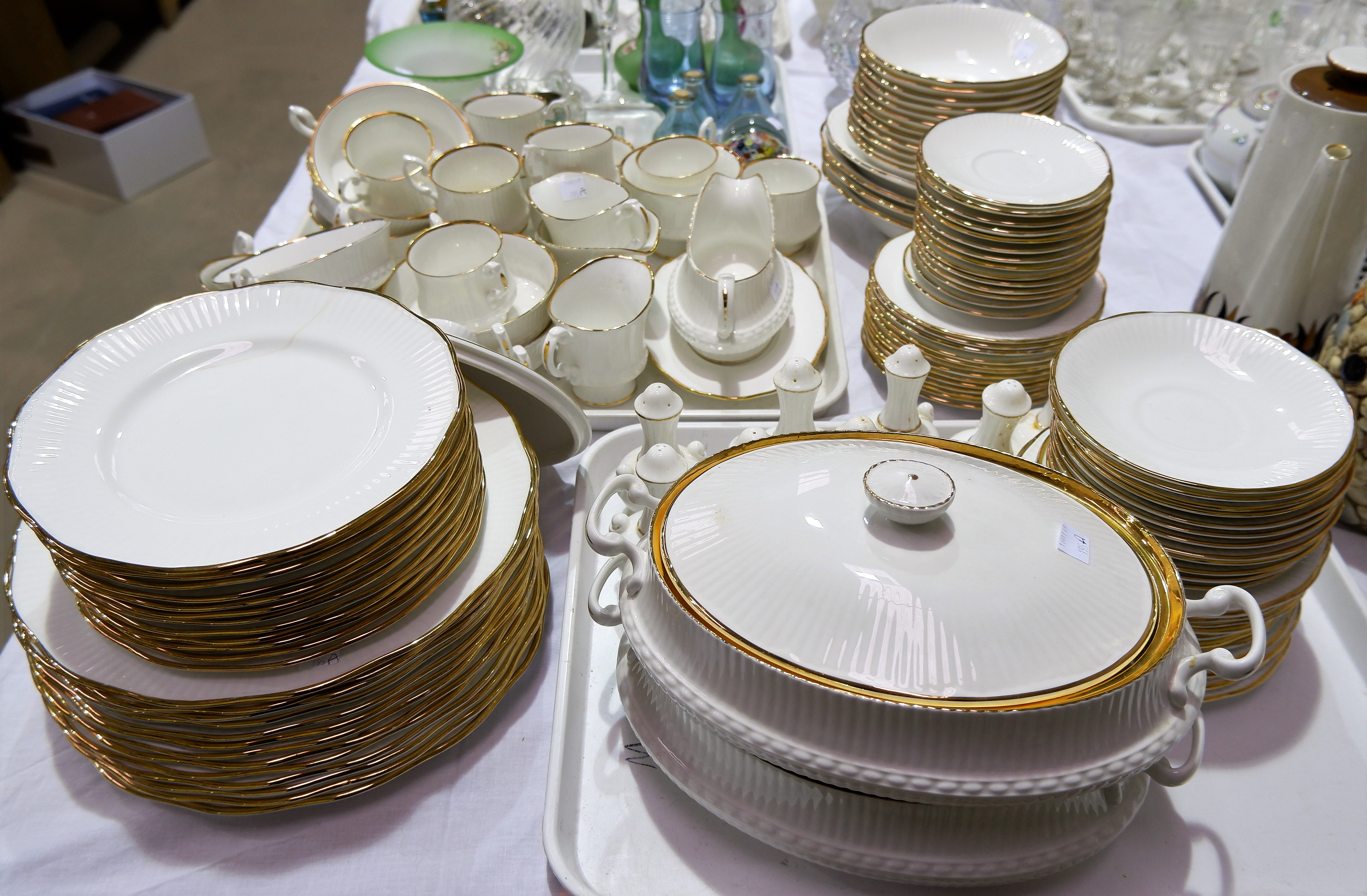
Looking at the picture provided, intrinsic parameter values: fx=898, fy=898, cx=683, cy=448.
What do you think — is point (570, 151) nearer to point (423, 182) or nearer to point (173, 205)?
point (423, 182)

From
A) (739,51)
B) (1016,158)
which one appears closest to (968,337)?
(1016,158)

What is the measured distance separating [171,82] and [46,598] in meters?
3.00

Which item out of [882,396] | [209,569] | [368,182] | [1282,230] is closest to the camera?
[209,569]

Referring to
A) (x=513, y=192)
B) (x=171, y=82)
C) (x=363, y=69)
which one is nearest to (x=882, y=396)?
(x=513, y=192)

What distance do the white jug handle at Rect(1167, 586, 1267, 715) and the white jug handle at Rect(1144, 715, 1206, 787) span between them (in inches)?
1.7

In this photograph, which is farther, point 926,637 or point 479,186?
point 479,186

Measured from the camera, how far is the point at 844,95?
157 centimetres

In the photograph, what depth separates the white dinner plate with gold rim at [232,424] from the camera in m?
0.57

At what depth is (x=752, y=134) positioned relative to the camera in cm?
127

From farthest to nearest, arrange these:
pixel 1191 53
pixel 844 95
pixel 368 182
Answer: pixel 844 95
pixel 1191 53
pixel 368 182

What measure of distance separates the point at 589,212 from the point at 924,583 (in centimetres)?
77

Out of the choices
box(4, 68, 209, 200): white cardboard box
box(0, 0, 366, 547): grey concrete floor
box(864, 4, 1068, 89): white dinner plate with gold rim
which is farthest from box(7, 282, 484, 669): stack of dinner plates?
box(4, 68, 209, 200): white cardboard box

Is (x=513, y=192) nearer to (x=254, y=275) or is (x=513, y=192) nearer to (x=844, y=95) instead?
(x=254, y=275)

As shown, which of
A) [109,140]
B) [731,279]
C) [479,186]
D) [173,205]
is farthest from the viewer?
[173,205]
